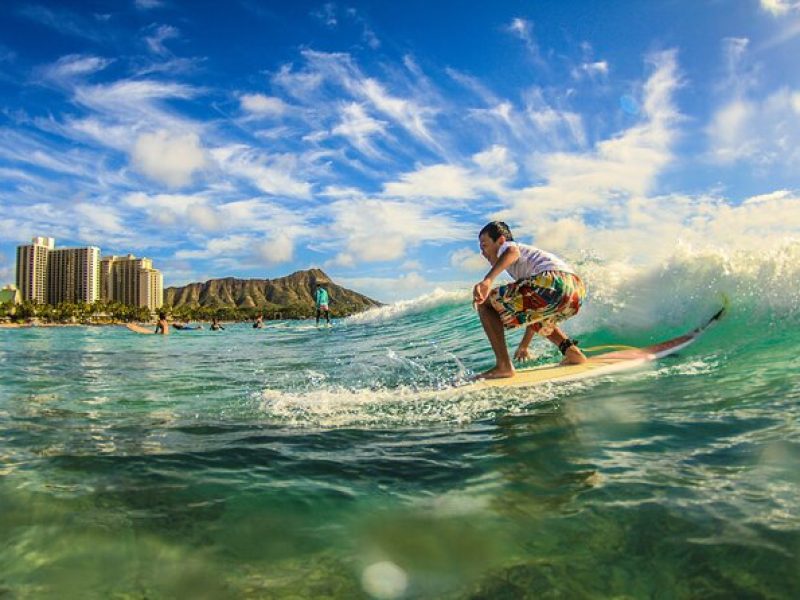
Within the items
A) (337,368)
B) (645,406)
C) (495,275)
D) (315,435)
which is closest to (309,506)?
(315,435)

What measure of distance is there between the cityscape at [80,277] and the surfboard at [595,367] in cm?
17544

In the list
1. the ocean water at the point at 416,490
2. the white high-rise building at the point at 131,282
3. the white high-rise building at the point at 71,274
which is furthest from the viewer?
the white high-rise building at the point at 131,282

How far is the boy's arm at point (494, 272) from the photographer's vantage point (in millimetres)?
5695

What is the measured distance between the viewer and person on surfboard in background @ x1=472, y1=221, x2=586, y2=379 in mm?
6168

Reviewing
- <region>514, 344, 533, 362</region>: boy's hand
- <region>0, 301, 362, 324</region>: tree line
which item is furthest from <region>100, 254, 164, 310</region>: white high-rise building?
<region>514, 344, 533, 362</region>: boy's hand

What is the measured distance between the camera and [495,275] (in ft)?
19.2

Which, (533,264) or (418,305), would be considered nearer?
(533,264)

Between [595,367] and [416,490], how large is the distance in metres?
4.25

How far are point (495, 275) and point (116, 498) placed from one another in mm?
4119

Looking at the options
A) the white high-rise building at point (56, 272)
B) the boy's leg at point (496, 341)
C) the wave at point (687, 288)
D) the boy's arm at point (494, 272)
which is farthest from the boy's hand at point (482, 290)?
the white high-rise building at point (56, 272)

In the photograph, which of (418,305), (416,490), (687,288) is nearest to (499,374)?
(416,490)

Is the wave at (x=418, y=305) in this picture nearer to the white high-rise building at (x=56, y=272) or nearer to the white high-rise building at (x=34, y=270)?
the white high-rise building at (x=56, y=272)

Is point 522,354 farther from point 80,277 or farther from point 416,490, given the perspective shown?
point 80,277

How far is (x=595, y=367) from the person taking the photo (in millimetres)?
6570
